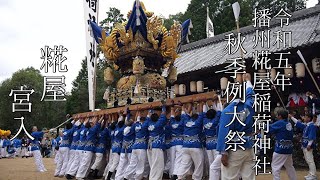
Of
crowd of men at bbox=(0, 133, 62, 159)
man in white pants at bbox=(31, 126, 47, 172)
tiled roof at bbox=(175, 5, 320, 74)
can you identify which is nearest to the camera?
tiled roof at bbox=(175, 5, 320, 74)

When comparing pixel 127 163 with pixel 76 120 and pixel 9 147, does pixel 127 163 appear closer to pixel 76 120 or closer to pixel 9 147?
pixel 76 120

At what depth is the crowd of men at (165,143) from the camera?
8062 mm

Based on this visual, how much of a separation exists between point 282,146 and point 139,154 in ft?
10.5

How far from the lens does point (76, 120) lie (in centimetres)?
1198

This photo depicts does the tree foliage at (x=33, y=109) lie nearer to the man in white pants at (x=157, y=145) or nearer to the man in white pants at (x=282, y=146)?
the man in white pants at (x=157, y=145)

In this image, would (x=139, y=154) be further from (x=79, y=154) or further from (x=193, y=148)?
(x=79, y=154)

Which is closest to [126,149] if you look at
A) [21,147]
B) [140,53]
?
[140,53]

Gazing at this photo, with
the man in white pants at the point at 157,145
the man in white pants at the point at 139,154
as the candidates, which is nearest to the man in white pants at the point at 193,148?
the man in white pants at the point at 157,145

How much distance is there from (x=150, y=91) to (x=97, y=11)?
12.4 ft

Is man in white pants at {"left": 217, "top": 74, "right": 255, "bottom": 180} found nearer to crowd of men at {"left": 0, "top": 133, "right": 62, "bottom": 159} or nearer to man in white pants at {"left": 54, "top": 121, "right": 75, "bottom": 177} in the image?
man in white pants at {"left": 54, "top": 121, "right": 75, "bottom": 177}

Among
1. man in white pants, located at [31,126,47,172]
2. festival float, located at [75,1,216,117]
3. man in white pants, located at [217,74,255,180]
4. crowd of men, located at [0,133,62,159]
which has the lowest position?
crowd of men, located at [0,133,62,159]

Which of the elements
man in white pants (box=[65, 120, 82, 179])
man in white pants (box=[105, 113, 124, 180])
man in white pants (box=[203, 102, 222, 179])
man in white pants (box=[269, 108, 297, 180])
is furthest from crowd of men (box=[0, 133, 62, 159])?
man in white pants (box=[269, 108, 297, 180])

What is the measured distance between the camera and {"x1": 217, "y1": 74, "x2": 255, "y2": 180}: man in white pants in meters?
5.43

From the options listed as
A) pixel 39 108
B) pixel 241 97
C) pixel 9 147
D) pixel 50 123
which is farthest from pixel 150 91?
pixel 50 123
